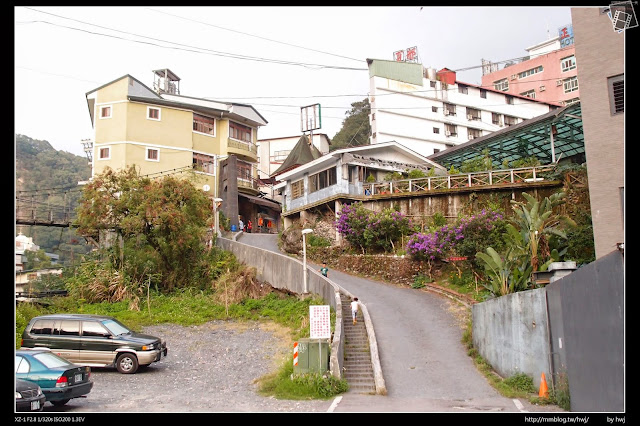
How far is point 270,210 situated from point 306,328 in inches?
1251

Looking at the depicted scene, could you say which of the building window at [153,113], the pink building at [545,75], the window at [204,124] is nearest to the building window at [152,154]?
the building window at [153,113]

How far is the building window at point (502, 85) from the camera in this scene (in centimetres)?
6450

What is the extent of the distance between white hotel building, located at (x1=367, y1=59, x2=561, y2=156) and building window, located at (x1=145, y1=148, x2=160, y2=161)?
792 inches

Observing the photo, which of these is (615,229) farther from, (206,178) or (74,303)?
(206,178)

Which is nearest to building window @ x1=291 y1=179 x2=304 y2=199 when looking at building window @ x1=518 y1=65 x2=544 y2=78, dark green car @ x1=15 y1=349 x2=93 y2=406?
dark green car @ x1=15 y1=349 x2=93 y2=406

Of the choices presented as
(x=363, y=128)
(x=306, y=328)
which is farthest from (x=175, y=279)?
(x=363, y=128)

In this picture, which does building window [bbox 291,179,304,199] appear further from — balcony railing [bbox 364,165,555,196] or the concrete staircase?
the concrete staircase

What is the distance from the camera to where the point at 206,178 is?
1743 inches

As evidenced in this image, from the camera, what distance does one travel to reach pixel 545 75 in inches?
2394

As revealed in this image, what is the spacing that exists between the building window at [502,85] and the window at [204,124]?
36727 millimetres

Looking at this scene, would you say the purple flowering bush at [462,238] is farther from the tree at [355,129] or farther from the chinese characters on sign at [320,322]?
the tree at [355,129]

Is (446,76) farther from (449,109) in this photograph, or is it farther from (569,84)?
(569,84)

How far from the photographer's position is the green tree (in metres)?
27.6
